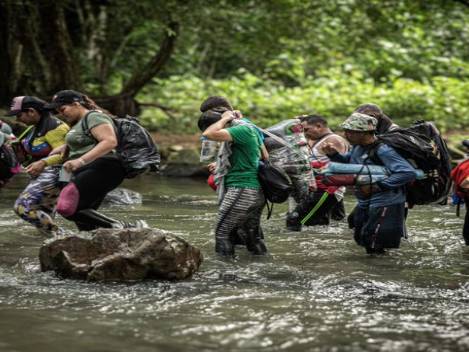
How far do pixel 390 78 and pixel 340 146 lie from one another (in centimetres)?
1965

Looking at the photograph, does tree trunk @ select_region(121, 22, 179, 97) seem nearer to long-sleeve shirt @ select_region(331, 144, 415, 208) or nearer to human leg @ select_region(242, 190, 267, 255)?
human leg @ select_region(242, 190, 267, 255)

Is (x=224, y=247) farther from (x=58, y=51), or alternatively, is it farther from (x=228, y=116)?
(x=58, y=51)

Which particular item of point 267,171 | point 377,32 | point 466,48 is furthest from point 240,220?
point 466,48

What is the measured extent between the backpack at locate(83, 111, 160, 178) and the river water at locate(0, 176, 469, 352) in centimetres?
119

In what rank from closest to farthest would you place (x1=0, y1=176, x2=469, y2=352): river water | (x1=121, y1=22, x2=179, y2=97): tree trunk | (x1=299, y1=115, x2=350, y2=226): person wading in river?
(x1=0, y1=176, x2=469, y2=352): river water → (x1=299, y1=115, x2=350, y2=226): person wading in river → (x1=121, y1=22, x2=179, y2=97): tree trunk

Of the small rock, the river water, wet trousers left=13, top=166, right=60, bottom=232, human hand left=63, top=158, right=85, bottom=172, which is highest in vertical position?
human hand left=63, top=158, right=85, bottom=172

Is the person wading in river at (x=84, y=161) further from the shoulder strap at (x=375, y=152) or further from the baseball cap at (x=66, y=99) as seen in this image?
the shoulder strap at (x=375, y=152)

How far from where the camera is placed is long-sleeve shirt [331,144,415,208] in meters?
8.51

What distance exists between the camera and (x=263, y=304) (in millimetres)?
6805

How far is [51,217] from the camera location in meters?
9.70

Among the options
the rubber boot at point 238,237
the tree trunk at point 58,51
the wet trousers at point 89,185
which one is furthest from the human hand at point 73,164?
the tree trunk at point 58,51

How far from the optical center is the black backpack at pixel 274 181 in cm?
849

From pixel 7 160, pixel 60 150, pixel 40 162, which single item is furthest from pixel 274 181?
pixel 7 160

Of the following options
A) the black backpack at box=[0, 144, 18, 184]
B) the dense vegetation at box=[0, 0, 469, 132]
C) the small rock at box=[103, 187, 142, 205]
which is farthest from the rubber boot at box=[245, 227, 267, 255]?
the dense vegetation at box=[0, 0, 469, 132]
